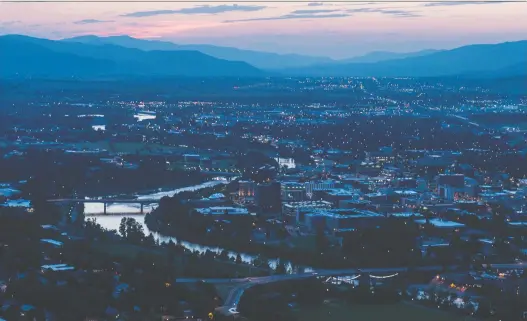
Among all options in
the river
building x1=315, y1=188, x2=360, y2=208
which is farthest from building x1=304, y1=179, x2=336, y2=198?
the river

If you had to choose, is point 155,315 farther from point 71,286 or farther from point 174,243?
point 174,243

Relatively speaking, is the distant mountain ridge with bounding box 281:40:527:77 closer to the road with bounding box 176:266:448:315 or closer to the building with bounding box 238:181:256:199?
the building with bounding box 238:181:256:199

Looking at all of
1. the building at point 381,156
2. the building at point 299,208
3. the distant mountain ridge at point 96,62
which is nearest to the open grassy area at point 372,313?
the building at point 299,208

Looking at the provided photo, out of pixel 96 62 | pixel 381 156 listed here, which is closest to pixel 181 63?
pixel 96 62

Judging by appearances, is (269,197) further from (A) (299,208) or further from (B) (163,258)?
(B) (163,258)

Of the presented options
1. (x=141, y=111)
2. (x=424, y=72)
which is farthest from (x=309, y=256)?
(x=424, y=72)

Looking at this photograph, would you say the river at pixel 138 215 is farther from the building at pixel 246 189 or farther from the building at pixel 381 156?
the building at pixel 381 156
